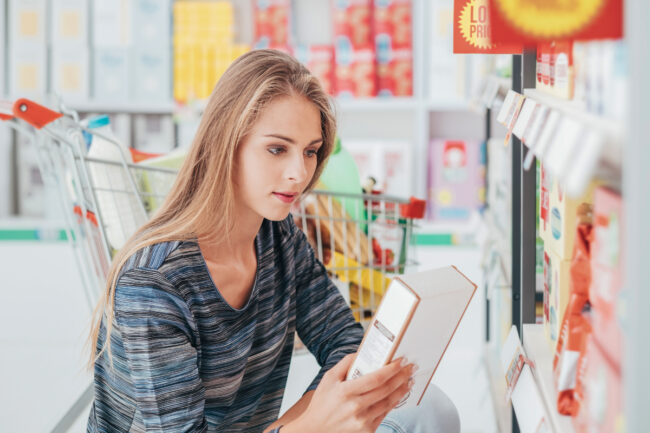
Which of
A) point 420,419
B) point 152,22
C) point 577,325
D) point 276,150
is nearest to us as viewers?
point 577,325

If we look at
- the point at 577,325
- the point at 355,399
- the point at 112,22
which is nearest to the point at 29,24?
the point at 112,22

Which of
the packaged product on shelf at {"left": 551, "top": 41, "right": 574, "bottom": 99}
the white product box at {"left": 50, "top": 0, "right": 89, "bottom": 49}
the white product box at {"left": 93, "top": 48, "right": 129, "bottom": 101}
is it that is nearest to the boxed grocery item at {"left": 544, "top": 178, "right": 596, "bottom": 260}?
the packaged product on shelf at {"left": 551, "top": 41, "right": 574, "bottom": 99}

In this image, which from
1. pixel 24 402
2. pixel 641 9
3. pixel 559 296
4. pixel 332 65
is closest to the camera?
pixel 641 9

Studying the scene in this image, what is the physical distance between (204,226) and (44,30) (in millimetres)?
3110

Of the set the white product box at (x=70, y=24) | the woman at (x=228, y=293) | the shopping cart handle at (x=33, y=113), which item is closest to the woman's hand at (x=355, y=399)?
the woman at (x=228, y=293)

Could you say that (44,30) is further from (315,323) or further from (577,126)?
(577,126)

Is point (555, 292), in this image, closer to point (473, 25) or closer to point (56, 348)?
point (473, 25)

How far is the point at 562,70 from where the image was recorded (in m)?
1.12

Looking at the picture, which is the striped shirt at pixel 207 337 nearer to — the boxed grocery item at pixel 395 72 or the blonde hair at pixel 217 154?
the blonde hair at pixel 217 154

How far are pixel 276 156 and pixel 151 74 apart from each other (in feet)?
9.41

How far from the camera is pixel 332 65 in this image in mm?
3967

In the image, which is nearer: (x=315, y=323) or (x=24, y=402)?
(x=315, y=323)

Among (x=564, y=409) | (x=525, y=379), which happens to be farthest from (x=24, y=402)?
(x=564, y=409)

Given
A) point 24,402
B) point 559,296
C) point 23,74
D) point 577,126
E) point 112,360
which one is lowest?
point 24,402
